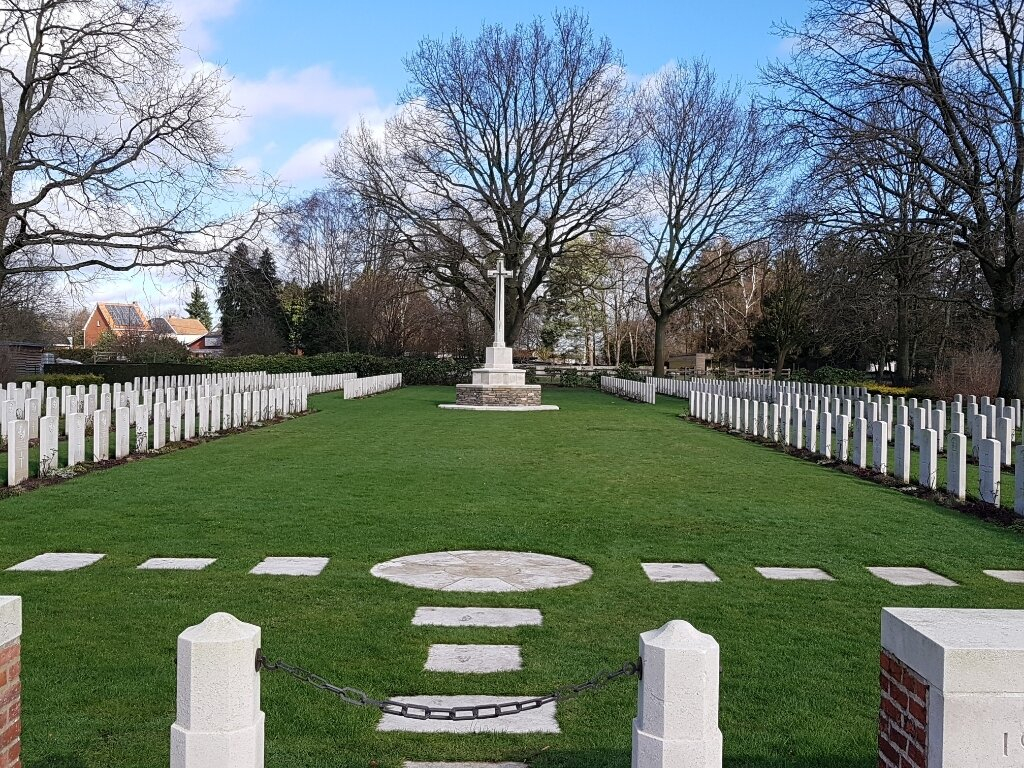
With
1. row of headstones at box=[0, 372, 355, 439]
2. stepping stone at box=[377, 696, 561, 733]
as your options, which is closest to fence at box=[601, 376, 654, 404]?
row of headstones at box=[0, 372, 355, 439]

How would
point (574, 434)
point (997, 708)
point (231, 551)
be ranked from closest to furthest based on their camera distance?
1. point (997, 708)
2. point (231, 551)
3. point (574, 434)

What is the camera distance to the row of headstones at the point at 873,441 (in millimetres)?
10086

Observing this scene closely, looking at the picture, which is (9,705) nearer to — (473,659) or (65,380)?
(473,659)

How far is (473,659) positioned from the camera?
462cm

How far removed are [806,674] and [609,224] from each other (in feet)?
125

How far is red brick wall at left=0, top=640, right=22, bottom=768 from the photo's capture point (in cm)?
276

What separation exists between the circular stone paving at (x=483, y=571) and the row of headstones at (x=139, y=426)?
633cm

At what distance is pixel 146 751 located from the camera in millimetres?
3498

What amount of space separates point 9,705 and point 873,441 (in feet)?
39.5

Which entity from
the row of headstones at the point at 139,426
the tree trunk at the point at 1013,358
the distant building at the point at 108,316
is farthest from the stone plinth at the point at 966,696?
the distant building at the point at 108,316

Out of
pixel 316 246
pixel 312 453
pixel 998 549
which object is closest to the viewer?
pixel 998 549

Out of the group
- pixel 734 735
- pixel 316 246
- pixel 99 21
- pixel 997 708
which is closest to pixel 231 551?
→ pixel 734 735

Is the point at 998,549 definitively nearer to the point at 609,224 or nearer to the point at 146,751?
the point at 146,751

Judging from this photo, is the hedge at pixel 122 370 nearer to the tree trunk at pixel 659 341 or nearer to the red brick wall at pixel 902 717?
the tree trunk at pixel 659 341
